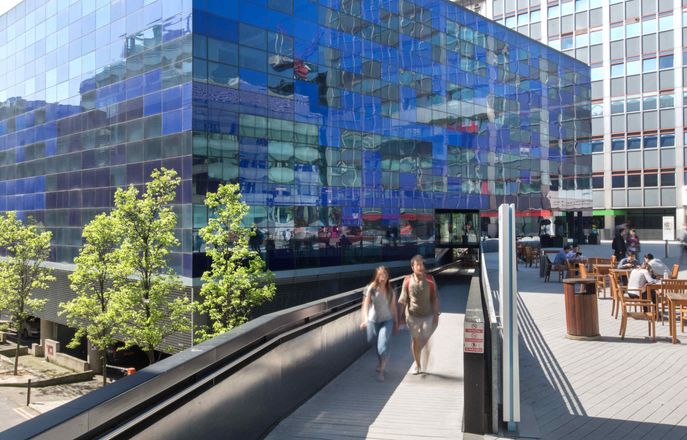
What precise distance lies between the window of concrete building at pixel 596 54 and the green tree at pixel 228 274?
2424 inches

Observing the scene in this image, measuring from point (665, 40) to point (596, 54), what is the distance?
7537mm

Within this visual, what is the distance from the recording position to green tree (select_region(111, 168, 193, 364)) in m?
25.2

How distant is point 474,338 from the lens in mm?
5562

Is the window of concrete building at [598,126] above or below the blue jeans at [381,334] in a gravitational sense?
above

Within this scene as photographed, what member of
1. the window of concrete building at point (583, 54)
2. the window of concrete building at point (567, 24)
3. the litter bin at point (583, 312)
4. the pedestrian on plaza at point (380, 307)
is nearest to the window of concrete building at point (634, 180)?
the window of concrete building at point (583, 54)

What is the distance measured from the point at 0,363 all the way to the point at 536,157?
4550 centimetres

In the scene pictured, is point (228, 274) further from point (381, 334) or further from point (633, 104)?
point (633, 104)

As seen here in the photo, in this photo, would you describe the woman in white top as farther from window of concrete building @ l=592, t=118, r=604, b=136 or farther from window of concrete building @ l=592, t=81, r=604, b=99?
window of concrete building @ l=592, t=81, r=604, b=99

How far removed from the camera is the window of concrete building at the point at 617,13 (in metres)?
69.6

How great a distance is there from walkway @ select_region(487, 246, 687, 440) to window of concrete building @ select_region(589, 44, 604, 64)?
224ft

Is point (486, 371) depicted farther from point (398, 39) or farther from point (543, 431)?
point (398, 39)

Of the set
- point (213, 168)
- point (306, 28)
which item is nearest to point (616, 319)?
point (213, 168)

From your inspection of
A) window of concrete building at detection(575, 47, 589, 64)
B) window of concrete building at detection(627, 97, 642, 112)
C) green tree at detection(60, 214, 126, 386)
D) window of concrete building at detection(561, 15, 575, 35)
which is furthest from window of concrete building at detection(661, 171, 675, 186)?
green tree at detection(60, 214, 126, 386)

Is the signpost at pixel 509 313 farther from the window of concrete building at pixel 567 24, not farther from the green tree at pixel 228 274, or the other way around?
the window of concrete building at pixel 567 24
